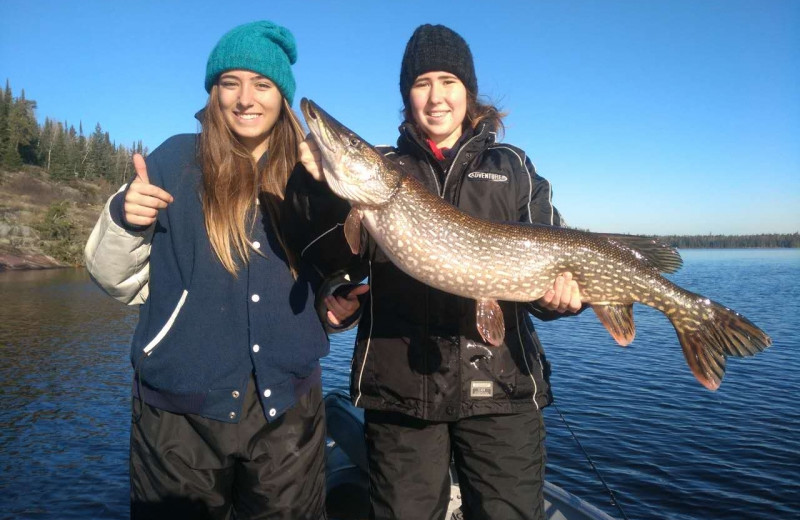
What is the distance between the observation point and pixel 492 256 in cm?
292

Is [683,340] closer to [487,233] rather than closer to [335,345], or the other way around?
[487,233]

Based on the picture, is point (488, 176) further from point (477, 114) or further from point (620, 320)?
point (620, 320)

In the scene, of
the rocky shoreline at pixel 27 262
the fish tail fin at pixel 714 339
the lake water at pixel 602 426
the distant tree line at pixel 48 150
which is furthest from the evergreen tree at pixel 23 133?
the fish tail fin at pixel 714 339

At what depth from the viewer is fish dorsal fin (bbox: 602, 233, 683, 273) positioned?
3.18 metres

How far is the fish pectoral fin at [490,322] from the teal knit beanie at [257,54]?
5.38 ft

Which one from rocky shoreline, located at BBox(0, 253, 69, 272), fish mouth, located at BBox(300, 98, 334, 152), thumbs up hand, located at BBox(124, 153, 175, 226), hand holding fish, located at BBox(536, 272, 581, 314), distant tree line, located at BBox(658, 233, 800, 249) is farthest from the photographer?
distant tree line, located at BBox(658, 233, 800, 249)

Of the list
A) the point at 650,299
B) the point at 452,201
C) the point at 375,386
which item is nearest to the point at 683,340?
the point at 650,299

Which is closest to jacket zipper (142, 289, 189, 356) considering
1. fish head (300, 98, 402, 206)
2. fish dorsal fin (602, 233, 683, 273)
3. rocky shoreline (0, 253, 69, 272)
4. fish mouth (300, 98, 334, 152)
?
fish head (300, 98, 402, 206)

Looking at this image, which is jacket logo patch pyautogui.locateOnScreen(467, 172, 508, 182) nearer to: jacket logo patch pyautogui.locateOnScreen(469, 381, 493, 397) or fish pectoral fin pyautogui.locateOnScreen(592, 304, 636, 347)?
fish pectoral fin pyautogui.locateOnScreen(592, 304, 636, 347)

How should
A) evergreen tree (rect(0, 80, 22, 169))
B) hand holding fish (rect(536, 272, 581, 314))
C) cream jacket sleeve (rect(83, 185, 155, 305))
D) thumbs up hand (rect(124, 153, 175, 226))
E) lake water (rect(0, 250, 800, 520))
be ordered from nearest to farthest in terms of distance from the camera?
1. thumbs up hand (rect(124, 153, 175, 226))
2. cream jacket sleeve (rect(83, 185, 155, 305))
3. hand holding fish (rect(536, 272, 581, 314))
4. lake water (rect(0, 250, 800, 520))
5. evergreen tree (rect(0, 80, 22, 169))

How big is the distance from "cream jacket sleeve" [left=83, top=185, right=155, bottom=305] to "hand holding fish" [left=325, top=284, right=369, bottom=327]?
967 millimetres

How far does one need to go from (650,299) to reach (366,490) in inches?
103

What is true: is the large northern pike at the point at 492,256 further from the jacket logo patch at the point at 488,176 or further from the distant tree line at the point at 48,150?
the distant tree line at the point at 48,150

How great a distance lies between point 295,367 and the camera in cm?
278
